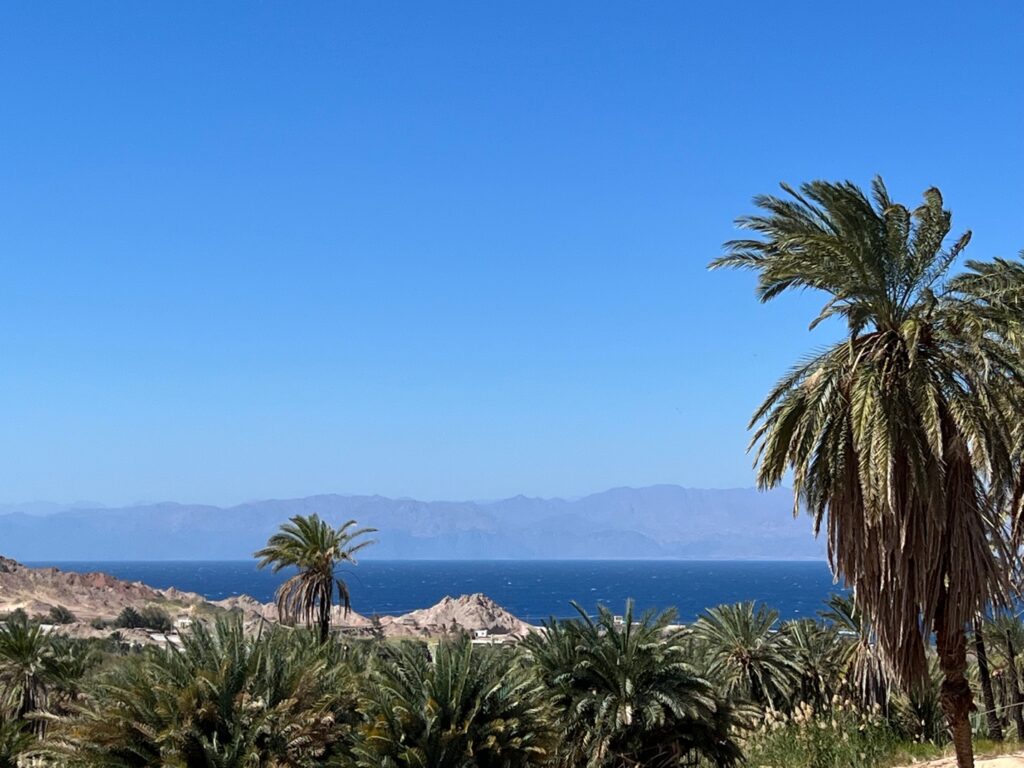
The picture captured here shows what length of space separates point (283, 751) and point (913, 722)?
2004cm

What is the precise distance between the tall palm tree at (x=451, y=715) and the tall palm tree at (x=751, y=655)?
544 inches

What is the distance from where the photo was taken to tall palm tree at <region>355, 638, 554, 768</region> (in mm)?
16422

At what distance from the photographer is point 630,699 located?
65.3 ft

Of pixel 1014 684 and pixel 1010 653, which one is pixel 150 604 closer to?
pixel 1014 684

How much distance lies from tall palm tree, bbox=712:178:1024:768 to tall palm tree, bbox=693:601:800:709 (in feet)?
44.6

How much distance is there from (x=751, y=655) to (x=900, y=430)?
54.5 ft

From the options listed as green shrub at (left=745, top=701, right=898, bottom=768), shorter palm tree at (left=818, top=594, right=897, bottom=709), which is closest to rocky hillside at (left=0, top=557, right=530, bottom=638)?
shorter palm tree at (left=818, top=594, right=897, bottom=709)

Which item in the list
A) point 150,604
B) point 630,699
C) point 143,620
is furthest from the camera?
point 150,604

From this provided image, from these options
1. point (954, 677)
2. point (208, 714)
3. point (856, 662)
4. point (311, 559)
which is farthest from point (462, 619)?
point (954, 677)

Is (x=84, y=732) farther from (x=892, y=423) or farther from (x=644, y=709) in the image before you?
(x=892, y=423)

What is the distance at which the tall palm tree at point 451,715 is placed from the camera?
53.9 feet

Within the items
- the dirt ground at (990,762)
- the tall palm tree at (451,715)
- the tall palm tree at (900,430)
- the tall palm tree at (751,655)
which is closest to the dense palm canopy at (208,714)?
the tall palm tree at (451,715)

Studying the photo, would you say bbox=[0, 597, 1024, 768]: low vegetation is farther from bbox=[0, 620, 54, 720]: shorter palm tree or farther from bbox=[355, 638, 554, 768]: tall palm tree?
bbox=[0, 620, 54, 720]: shorter palm tree

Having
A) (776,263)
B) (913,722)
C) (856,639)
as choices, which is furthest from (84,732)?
(856,639)
